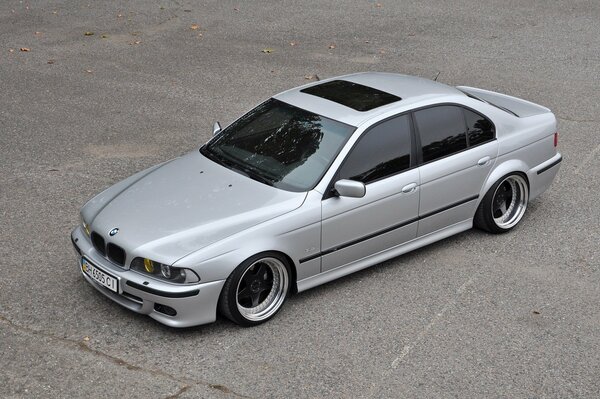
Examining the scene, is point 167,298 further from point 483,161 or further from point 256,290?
point 483,161

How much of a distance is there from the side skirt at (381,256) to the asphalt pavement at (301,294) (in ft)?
0.53

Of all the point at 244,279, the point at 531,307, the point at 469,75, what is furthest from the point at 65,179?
the point at 469,75

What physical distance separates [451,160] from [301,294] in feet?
6.02

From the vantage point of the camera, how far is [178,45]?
1464 cm

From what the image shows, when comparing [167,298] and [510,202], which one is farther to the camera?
[510,202]

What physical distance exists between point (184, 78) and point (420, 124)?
5.88 meters

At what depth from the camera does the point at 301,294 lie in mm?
7594

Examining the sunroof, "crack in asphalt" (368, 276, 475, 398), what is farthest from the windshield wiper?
"crack in asphalt" (368, 276, 475, 398)

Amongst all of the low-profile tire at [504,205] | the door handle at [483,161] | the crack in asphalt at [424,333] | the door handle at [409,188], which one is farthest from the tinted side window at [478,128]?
the crack in asphalt at [424,333]

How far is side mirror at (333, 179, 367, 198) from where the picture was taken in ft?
23.6

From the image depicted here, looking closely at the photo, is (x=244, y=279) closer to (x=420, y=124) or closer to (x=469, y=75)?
(x=420, y=124)

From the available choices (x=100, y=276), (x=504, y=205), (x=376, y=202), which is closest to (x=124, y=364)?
(x=100, y=276)

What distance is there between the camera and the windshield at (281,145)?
294 inches

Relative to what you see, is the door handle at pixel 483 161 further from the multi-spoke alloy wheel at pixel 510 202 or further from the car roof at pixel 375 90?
the car roof at pixel 375 90
